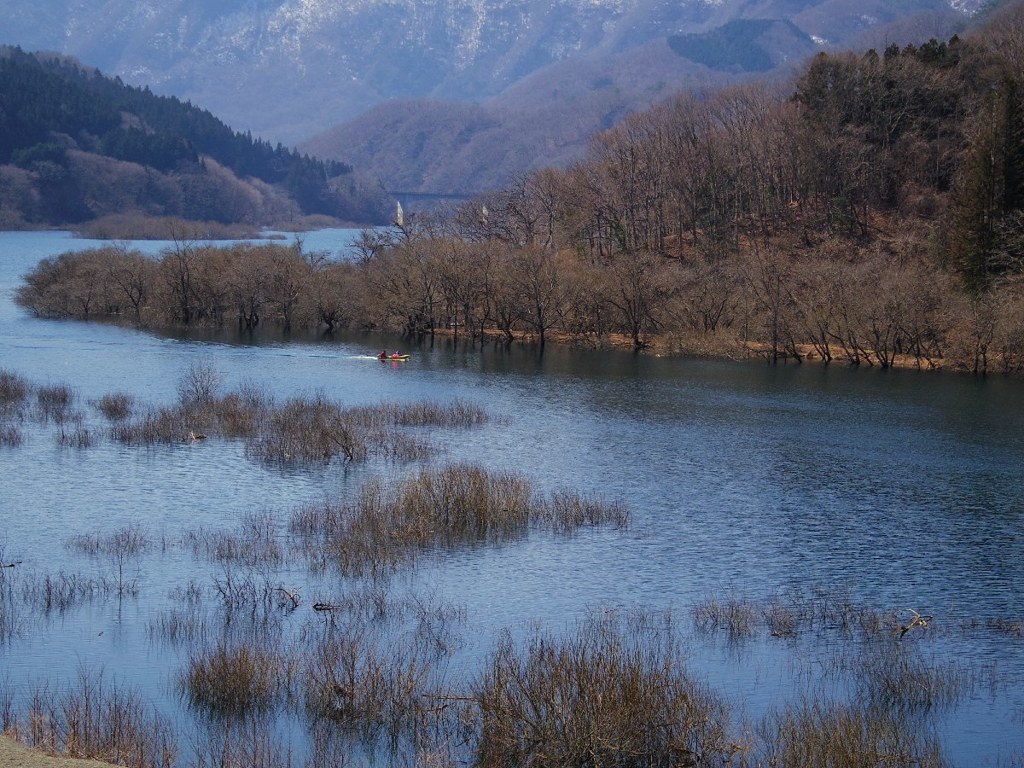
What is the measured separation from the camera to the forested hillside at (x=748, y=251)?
255 ft

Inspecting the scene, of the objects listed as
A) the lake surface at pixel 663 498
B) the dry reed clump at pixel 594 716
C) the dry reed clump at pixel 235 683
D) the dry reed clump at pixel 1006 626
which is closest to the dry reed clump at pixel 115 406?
the lake surface at pixel 663 498

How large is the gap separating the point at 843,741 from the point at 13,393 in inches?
1821

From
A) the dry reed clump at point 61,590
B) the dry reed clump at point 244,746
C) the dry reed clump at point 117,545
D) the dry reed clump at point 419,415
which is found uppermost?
the dry reed clump at point 419,415

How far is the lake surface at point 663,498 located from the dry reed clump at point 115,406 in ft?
6.04

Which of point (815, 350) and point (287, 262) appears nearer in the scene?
point (815, 350)

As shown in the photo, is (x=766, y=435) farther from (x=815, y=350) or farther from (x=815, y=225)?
(x=815, y=225)

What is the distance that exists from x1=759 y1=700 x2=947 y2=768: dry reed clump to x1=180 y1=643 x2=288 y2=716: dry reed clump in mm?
8719

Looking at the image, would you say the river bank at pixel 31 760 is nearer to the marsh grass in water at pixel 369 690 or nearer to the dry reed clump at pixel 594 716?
the marsh grass in water at pixel 369 690

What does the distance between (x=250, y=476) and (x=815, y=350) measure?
5112 centimetres

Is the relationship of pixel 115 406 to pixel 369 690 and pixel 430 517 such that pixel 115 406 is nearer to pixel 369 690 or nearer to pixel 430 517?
pixel 430 517

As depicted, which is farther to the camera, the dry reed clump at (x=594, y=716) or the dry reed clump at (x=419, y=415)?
the dry reed clump at (x=419, y=415)

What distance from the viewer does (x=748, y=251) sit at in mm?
100750

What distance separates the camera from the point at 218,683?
21.4m

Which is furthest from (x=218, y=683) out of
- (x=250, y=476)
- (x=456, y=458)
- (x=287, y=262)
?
(x=287, y=262)
